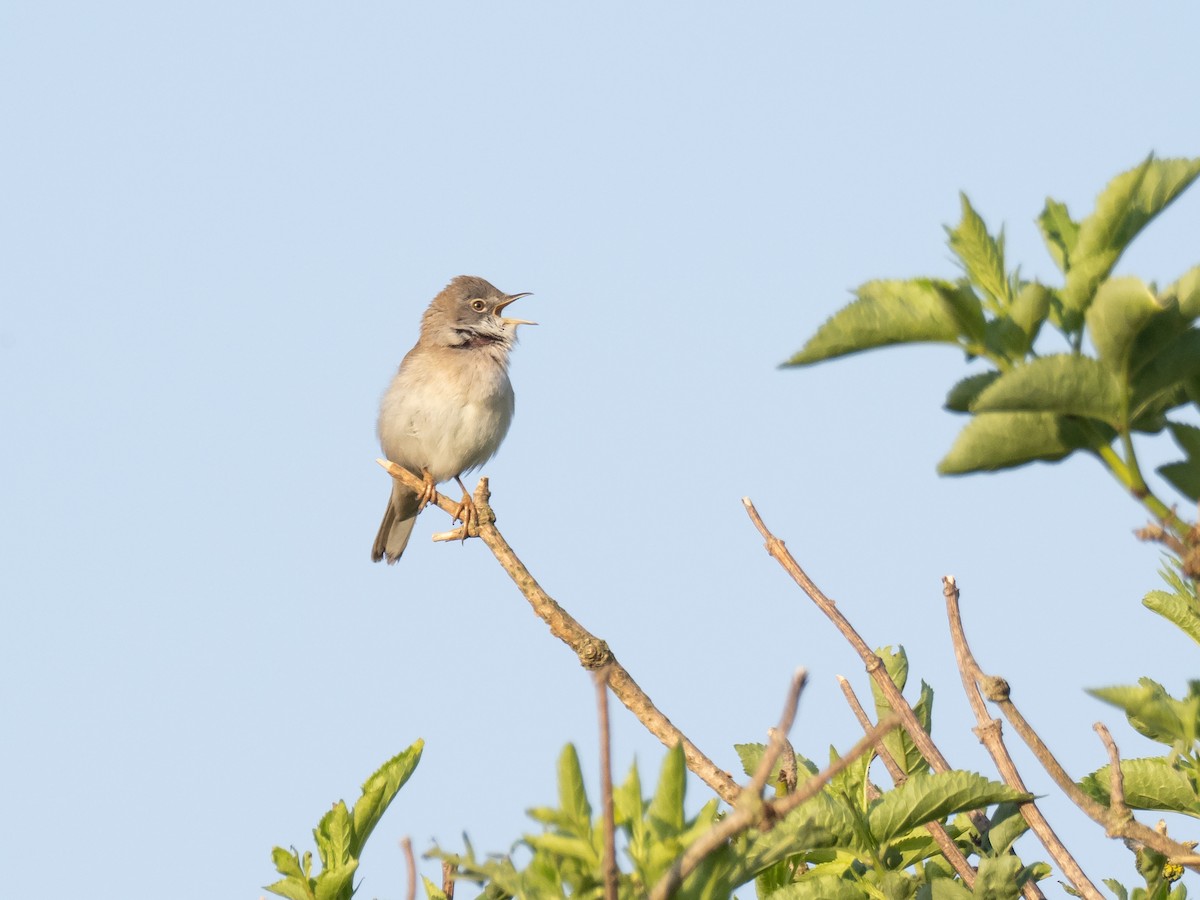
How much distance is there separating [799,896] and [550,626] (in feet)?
6.31

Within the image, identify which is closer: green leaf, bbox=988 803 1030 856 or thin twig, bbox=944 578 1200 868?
thin twig, bbox=944 578 1200 868

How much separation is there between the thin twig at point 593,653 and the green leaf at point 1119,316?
970 mm

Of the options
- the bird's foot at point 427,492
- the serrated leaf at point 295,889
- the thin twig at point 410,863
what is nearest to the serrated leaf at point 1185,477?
the thin twig at point 410,863

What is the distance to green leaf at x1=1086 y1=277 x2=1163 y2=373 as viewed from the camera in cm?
159

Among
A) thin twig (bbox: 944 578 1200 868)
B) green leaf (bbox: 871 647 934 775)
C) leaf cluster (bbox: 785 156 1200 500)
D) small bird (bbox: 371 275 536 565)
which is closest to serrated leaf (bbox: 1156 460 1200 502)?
leaf cluster (bbox: 785 156 1200 500)

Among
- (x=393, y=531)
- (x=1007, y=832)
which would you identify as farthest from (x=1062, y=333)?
(x=393, y=531)

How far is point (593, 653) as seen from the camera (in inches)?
172

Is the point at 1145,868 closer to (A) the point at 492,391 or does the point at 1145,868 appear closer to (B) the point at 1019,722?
(B) the point at 1019,722

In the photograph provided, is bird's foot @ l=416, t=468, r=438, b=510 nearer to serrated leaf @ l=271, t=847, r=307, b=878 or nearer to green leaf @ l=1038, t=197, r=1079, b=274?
serrated leaf @ l=271, t=847, r=307, b=878

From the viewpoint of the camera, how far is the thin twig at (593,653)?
2.82 m

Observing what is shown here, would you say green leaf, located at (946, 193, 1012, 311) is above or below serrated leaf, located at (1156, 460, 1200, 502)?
above

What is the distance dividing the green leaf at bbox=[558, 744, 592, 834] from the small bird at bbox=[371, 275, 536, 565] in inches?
296

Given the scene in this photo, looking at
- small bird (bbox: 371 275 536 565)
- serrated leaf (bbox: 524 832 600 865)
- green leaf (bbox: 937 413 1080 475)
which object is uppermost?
small bird (bbox: 371 275 536 565)

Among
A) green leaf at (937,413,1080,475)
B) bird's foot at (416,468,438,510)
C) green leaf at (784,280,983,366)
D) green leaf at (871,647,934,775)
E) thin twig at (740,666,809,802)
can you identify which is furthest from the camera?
bird's foot at (416,468,438,510)
